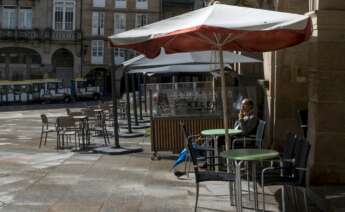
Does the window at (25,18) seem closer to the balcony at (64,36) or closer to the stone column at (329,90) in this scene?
the balcony at (64,36)

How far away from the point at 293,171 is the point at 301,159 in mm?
319

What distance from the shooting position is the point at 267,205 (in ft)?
24.8

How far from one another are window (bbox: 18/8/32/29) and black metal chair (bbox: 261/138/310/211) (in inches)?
2225

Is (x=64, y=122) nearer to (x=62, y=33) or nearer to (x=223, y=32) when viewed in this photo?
(x=223, y=32)

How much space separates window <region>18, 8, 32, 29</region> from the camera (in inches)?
2379

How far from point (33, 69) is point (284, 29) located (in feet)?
184

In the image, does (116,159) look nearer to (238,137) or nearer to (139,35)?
(238,137)

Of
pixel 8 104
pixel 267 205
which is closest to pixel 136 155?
pixel 267 205

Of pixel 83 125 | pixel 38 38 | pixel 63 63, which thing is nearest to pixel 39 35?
pixel 38 38

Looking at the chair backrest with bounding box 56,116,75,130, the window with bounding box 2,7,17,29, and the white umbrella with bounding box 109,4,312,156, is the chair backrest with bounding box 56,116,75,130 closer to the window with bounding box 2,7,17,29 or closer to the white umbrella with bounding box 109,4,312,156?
the white umbrella with bounding box 109,4,312,156

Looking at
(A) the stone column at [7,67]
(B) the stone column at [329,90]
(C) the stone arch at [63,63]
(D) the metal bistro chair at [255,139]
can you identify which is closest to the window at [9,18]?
(A) the stone column at [7,67]

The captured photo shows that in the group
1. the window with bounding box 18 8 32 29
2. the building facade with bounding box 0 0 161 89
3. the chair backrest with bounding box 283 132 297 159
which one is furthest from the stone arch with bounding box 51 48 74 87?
the chair backrest with bounding box 283 132 297 159

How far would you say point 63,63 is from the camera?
61.2 meters

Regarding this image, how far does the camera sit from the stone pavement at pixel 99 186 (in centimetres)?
764
